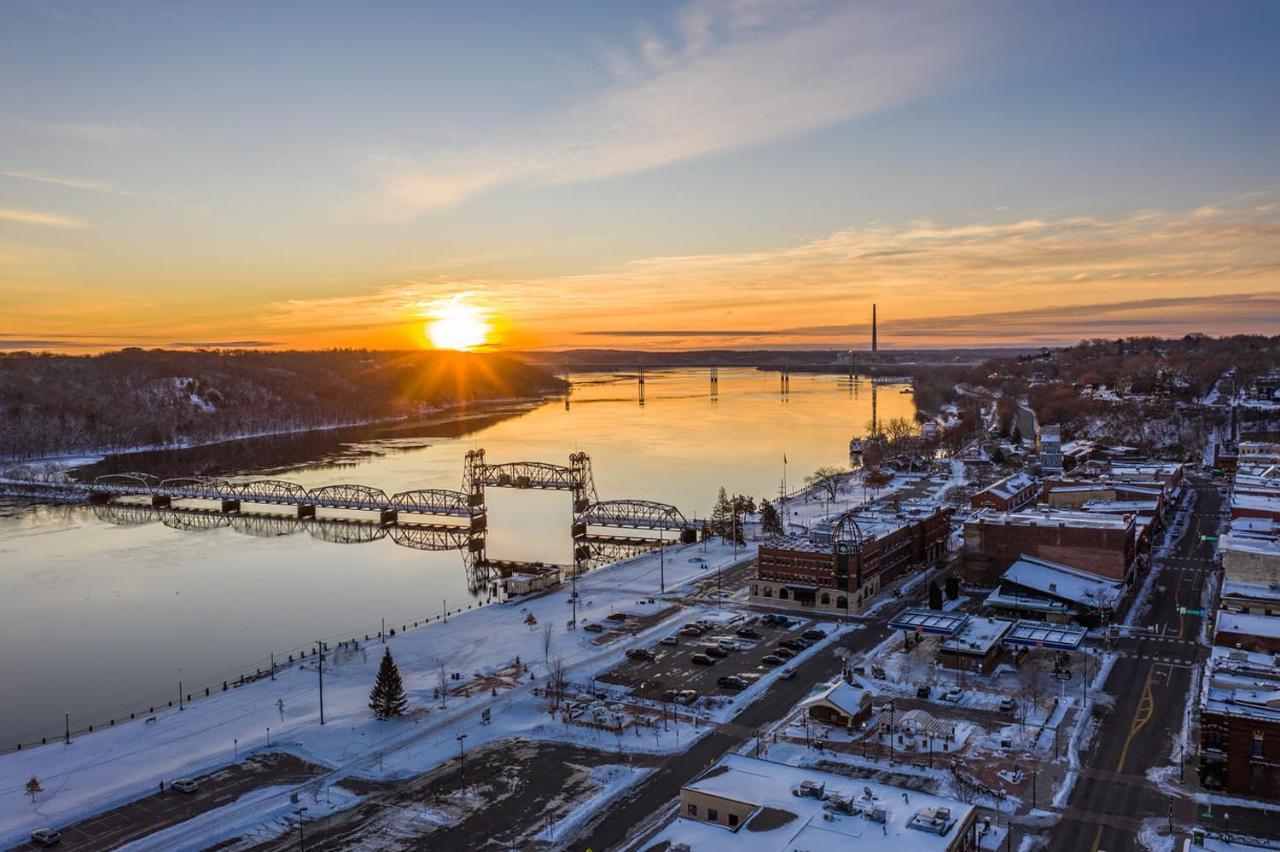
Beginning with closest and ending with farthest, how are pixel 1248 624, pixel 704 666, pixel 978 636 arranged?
1. pixel 1248 624
2. pixel 704 666
3. pixel 978 636

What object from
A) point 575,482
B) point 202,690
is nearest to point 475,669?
point 202,690

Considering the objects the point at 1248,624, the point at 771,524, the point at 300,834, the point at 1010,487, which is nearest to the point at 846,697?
the point at 1248,624

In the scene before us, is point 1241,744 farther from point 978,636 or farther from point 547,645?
point 547,645

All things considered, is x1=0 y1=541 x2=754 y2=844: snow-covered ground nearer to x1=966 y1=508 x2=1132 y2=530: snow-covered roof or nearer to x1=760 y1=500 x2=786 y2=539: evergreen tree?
x1=966 y1=508 x2=1132 y2=530: snow-covered roof

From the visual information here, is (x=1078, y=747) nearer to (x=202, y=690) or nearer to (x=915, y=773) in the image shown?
(x=915, y=773)

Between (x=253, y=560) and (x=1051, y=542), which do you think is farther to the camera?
(x=253, y=560)

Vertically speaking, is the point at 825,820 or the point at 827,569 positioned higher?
the point at 827,569

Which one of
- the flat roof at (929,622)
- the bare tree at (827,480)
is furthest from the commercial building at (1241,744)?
the bare tree at (827,480)
